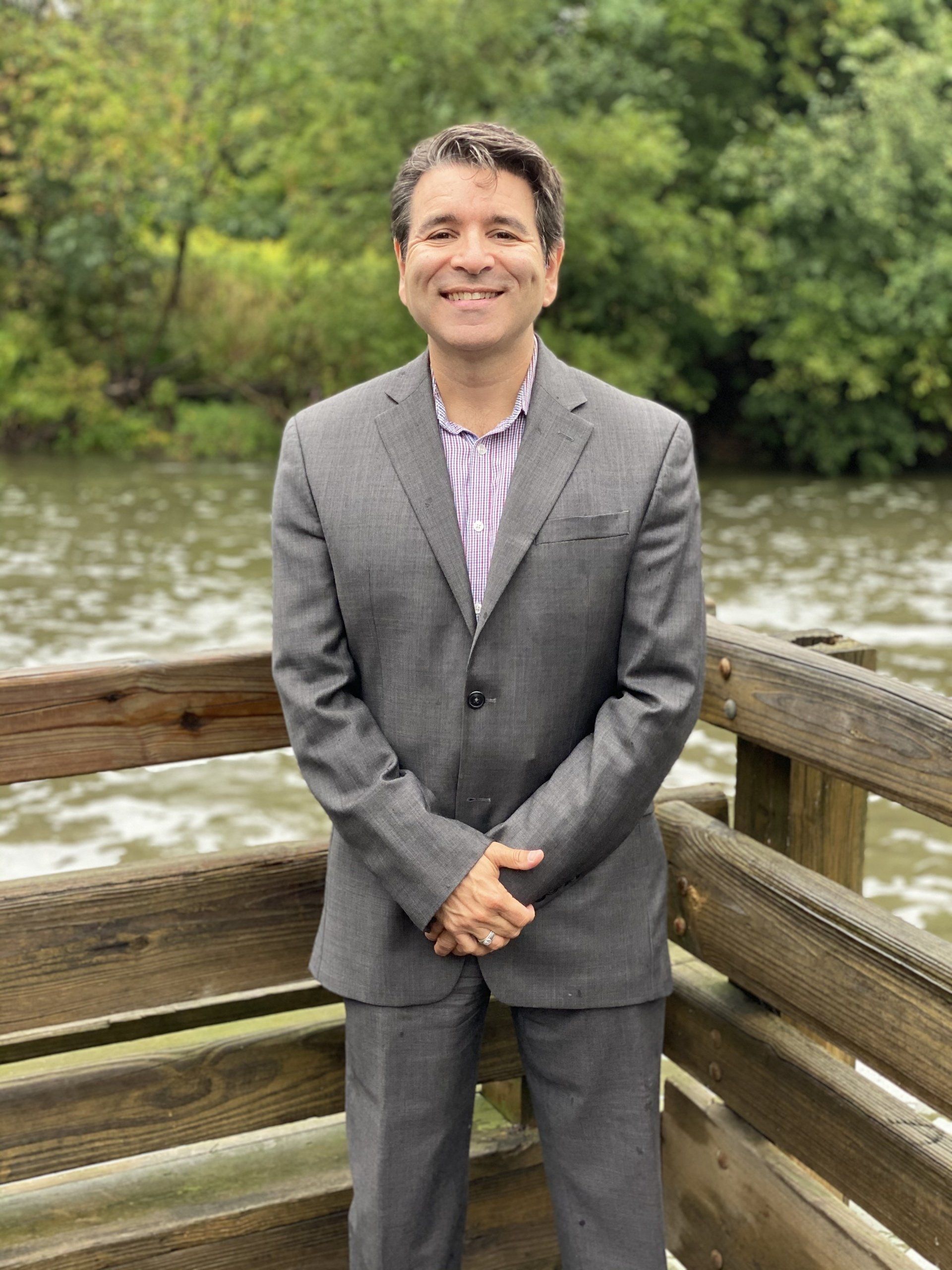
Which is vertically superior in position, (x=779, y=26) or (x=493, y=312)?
(x=779, y=26)

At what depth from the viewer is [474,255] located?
2211 mm

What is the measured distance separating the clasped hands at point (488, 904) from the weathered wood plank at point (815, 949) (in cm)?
51

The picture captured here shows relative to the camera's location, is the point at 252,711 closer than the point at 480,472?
No

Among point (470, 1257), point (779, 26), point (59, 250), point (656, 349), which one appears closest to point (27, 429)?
point (59, 250)

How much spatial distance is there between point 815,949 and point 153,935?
111 cm

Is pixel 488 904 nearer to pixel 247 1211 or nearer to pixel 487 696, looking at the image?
pixel 487 696

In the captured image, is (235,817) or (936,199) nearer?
(235,817)

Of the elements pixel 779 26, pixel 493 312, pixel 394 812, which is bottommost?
pixel 394 812

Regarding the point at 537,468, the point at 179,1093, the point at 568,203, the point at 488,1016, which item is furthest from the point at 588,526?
the point at 568,203

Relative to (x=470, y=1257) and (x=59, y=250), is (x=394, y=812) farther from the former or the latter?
(x=59, y=250)

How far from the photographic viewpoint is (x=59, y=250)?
80.1 ft

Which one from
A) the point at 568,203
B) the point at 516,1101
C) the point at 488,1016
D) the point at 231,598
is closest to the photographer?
the point at 488,1016

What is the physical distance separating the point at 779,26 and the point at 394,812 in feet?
83.9

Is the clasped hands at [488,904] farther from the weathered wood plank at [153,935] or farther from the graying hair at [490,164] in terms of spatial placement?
the graying hair at [490,164]
